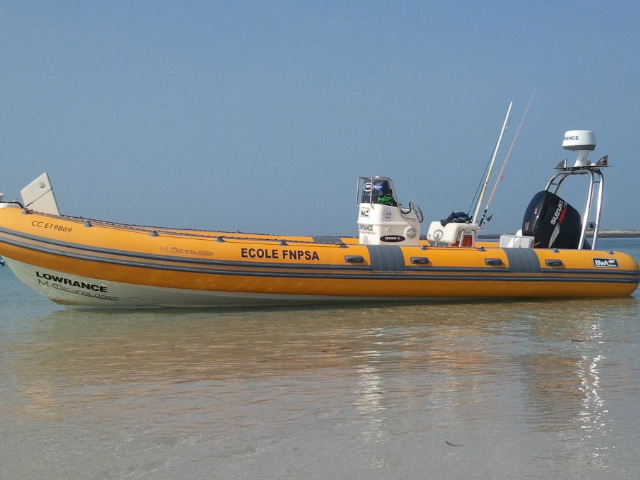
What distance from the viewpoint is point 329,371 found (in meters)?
4.72

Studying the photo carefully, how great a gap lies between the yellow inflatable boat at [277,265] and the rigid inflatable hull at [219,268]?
0.04 feet

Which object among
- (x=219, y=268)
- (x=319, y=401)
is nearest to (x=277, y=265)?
(x=219, y=268)

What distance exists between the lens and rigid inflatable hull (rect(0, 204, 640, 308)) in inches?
311

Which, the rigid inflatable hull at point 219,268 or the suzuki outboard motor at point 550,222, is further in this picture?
the suzuki outboard motor at point 550,222

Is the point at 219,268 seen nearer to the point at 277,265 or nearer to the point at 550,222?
the point at 277,265

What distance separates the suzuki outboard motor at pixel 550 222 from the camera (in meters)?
10.4

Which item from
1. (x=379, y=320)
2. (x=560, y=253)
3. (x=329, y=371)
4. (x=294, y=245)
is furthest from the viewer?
(x=560, y=253)

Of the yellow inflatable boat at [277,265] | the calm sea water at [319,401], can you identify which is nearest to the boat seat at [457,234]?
the yellow inflatable boat at [277,265]

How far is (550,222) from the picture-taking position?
10422mm

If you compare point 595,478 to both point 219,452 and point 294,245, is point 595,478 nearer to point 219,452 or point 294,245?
point 219,452

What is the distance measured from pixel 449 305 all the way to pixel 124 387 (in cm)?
557

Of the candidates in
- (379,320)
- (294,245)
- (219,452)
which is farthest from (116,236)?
(219,452)

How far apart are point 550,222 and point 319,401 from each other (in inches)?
295

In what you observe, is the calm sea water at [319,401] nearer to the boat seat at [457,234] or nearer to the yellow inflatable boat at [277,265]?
the yellow inflatable boat at [277,265]
